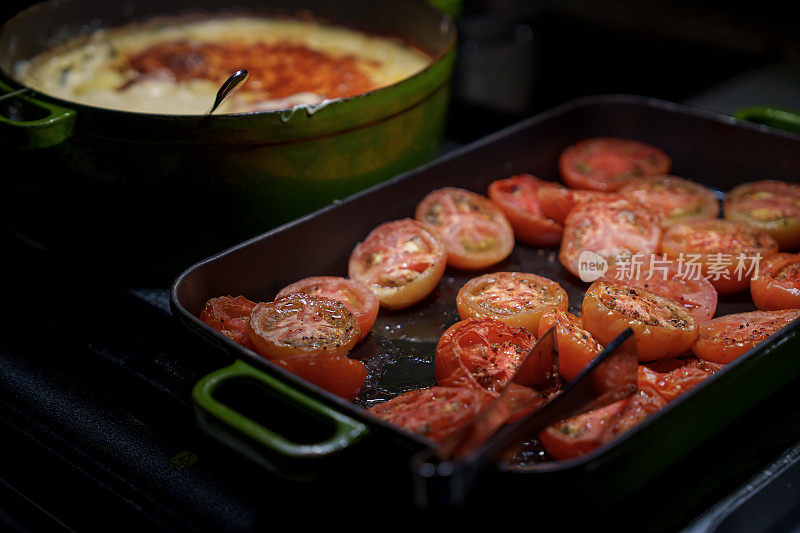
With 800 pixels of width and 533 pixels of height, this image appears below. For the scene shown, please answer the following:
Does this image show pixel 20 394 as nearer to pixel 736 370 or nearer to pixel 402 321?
pixel 402 321

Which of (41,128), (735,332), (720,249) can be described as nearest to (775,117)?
(720,249)

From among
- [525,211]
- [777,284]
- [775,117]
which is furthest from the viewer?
[775,117]

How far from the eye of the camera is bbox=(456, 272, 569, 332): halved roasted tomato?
1.40 meters

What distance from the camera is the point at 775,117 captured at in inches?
75.4

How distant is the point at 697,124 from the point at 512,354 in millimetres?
1010

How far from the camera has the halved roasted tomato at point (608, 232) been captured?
162cm

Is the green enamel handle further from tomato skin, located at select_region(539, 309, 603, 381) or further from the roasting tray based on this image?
tomato skin, located at select_region(539, 309, 603, 381)

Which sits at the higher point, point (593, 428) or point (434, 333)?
point (593, 428)

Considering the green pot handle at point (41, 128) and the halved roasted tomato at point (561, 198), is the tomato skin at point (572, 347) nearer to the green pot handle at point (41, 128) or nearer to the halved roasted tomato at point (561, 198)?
the halved roasted tomato at point (561, 198)

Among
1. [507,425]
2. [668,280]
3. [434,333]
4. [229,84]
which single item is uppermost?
[229,84]

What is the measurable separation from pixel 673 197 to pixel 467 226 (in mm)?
516

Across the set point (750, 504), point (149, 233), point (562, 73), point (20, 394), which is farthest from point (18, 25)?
point (562, 73)

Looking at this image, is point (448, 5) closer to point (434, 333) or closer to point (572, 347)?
point (434, 333)

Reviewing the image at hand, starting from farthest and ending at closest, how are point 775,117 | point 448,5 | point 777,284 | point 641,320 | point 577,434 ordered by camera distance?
point 448,5 → point 775,117 → point 777,284 → point 641,320 → point 577,434
